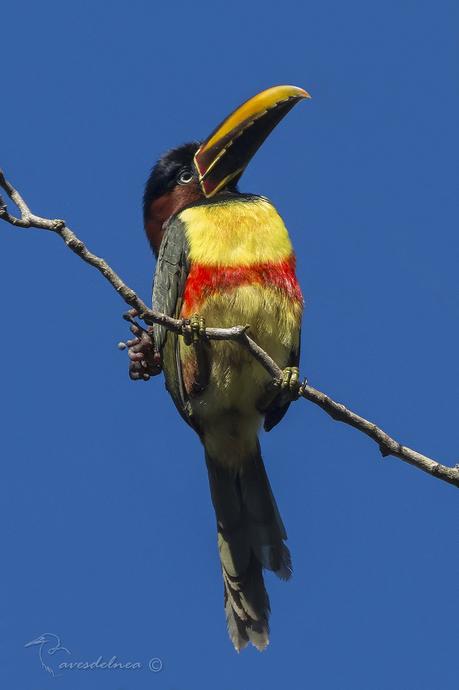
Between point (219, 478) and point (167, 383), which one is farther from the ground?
point (167, 383)

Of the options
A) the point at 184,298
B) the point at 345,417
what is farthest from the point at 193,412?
the point at 345,417

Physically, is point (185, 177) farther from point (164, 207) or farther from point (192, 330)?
point (192, 330)

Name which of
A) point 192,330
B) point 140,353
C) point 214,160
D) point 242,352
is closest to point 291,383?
point 242,352

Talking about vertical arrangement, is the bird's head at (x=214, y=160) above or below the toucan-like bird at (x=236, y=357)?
above

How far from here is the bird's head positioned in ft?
23.8

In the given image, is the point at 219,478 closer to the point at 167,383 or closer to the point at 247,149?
the point at 167,383

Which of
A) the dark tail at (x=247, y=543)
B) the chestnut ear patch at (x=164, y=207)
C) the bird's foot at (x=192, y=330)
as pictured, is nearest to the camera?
the bird's foot at (x=192, y=330)

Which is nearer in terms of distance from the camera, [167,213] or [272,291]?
[272,291]

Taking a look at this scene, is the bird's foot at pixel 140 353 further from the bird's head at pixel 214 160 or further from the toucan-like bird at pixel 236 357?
the bird's head at pixel 214 160

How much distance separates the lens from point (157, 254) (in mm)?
7508

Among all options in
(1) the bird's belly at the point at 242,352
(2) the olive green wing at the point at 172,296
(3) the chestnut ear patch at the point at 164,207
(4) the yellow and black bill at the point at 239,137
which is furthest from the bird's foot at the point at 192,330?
(4) the yellow and black bill at the point at 239,137

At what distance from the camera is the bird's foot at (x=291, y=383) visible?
20.0ft

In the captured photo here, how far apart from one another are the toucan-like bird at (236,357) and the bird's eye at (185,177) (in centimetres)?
35

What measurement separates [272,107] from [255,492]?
2.45 metres
